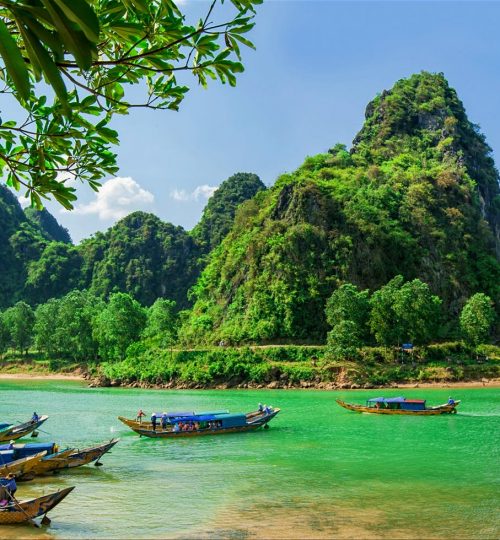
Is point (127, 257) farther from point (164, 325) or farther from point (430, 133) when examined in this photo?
point (430, 133)

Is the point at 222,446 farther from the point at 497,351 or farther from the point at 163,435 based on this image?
the point at 497,351

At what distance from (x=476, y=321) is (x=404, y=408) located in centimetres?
2396

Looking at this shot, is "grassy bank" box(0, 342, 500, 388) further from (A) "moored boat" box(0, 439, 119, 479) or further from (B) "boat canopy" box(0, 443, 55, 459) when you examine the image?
(B) "boat canopy" box(0, 443, 55, 459)

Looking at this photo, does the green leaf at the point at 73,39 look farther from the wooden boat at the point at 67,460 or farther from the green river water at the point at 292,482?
the wooden boat at the point at 67,460

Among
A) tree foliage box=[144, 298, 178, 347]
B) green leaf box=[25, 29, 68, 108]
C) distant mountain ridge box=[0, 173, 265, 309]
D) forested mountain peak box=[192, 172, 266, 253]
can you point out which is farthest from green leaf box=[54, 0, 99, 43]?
forested mountain peak box=[192, 172, 266, 253]

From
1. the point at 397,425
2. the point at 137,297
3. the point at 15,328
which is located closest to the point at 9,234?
the point at 137,297

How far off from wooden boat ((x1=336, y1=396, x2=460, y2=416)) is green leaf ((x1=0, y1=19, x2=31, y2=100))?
2615 cm

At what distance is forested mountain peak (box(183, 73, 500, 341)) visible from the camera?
54.0 m

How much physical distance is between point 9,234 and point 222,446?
3872 inches

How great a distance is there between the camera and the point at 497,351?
4578cm

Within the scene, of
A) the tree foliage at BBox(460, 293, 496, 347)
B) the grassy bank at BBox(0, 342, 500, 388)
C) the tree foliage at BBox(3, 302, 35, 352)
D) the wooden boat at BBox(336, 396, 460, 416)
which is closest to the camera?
the wooden boat at BBox(336, 396, 460, 416)

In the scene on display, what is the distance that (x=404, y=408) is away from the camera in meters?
25.7

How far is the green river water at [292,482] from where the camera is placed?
998cm

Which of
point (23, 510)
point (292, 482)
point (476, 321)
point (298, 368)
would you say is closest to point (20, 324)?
point (298, 368)
